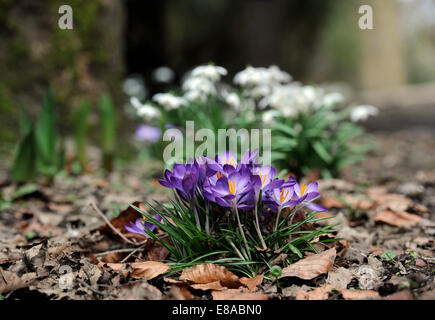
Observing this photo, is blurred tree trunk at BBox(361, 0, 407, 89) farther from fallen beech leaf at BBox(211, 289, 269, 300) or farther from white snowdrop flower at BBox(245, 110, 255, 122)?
fallen beech leaf at BBox(211, 289, 269, 300)

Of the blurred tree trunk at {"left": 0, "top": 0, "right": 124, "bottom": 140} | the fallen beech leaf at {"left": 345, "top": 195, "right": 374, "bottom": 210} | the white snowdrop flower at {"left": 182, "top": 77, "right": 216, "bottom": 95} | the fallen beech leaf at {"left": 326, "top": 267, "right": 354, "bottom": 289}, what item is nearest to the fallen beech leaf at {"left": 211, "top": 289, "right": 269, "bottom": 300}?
the fallen beech leaf at {"left": 326, "top": 267, "right": 354, "bottom": 289}

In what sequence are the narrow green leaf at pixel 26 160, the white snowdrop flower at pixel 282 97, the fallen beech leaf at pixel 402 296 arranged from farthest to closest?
1. the white snowdrop flower at pixel 282 97
2. the narrow green leaf at pixel 26 160
3. the fallen beech leaf at pixel 402 296

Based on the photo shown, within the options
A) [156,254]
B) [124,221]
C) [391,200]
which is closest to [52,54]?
[124,221]

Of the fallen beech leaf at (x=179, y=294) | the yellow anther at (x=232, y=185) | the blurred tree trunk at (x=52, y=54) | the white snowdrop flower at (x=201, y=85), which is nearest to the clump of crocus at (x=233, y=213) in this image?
the yellow anther at (x=232, y=185)

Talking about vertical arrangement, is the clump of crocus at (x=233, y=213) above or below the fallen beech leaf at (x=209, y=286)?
above

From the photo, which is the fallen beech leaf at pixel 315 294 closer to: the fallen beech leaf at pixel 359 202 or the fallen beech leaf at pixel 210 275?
the fallen beech leaf at pixel 210 275

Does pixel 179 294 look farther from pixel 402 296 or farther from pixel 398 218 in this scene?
pixel 398 218

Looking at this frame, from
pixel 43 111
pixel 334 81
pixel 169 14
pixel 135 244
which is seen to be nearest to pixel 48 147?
pixel 43 111
